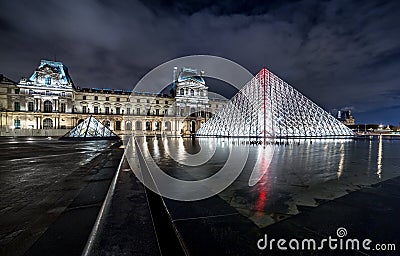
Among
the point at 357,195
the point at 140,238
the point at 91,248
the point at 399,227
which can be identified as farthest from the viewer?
the point at 357,195

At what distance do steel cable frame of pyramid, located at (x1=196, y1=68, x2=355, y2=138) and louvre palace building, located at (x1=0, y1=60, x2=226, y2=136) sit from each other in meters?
26.1

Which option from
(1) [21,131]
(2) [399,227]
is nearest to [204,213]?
(2) [399,227]

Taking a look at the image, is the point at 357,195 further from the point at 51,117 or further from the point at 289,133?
the point at 51,117

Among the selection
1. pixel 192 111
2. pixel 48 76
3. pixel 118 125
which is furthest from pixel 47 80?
pixel 192 111

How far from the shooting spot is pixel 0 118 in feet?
124

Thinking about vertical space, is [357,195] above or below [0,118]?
below

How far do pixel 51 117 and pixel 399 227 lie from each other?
172ft

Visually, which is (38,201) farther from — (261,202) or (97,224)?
(261,202)

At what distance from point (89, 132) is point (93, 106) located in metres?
28.9

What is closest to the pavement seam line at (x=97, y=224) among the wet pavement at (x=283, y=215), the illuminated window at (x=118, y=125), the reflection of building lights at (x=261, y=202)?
the wet pavement at (x=283, y=215)

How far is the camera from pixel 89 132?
2433 centimetres

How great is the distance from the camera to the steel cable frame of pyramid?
77.6 feet

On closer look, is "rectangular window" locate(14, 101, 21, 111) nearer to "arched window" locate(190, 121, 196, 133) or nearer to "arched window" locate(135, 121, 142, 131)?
"arched window" locate(135, 121, 142, 131)

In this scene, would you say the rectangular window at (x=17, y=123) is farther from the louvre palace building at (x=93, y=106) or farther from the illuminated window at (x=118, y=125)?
the illuminated window at (x=118, y=125)
